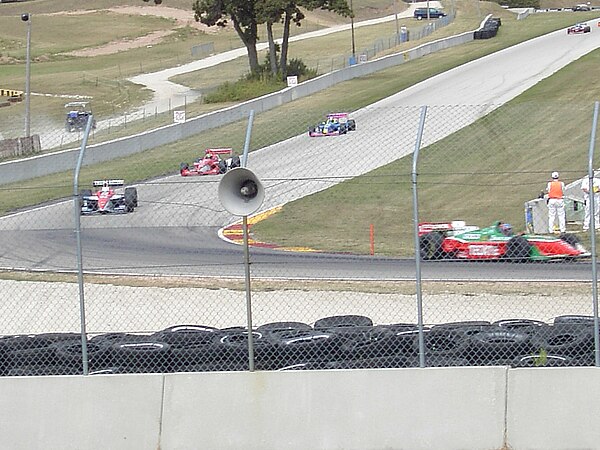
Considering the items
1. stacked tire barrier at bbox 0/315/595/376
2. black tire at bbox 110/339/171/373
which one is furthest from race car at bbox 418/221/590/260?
black tire at bbox 110/339/171/373

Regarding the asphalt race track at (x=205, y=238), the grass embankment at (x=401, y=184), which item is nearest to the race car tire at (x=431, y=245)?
the asphalt race track at (x=205, y=238)

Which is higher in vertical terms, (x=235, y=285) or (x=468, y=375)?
(x=468, y=375)

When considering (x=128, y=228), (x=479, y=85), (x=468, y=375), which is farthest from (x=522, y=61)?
(x=468, y=375)

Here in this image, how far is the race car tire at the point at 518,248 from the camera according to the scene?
688 inches

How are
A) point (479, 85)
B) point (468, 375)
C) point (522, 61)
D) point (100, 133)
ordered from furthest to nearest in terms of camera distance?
point (522, 61) → point (479, 85) → point (100, 133) → point (468, 375)

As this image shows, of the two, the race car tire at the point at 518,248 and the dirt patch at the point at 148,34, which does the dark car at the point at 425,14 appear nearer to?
the dirt patch at the point at 148,34

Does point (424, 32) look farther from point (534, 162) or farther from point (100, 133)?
point (534, 162)

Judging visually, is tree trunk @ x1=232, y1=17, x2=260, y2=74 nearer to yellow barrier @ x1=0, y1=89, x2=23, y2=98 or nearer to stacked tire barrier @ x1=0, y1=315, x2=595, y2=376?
yellow barrier @ x1=0, y1=89, x2=23, y2=98

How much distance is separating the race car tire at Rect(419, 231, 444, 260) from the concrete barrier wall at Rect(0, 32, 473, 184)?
1317 cm

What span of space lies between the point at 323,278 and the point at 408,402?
8.65m

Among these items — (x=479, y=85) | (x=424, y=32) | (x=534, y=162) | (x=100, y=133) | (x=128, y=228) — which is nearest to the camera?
(x=128, y=228)

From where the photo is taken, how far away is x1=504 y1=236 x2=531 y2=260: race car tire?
17469 millimetres

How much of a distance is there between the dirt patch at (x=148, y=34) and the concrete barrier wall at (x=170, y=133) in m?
42.6

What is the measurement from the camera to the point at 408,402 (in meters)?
9.37
